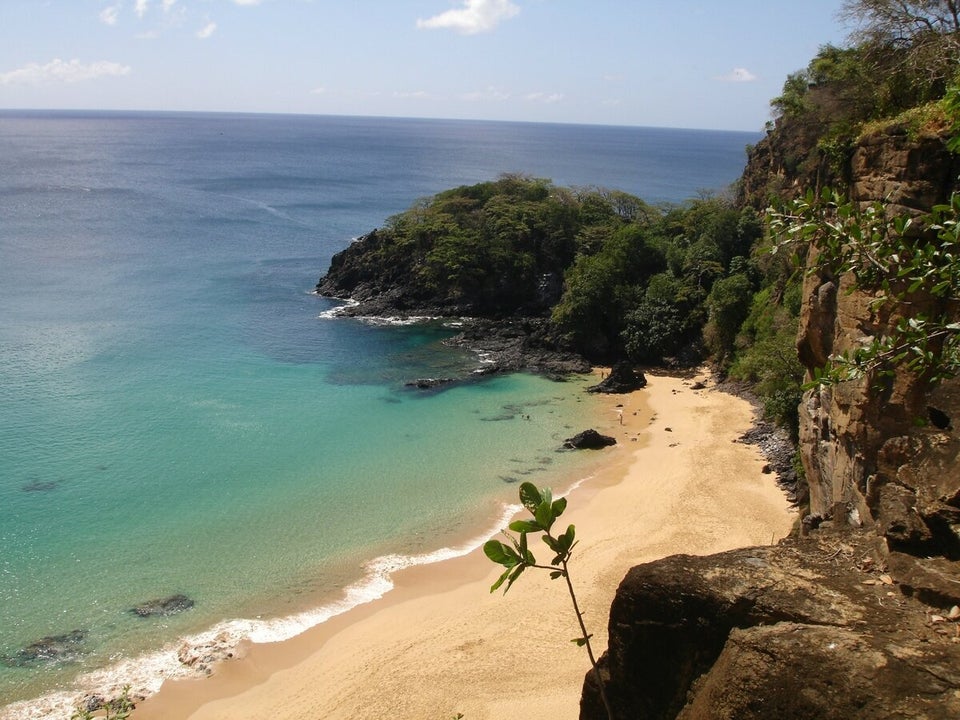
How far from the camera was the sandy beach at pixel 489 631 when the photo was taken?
16.8 metres

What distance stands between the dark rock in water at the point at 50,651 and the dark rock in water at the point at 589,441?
63.6ft

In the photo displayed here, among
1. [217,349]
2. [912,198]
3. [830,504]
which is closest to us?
[912,198]

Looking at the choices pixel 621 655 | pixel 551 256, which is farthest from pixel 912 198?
pixel 551 256

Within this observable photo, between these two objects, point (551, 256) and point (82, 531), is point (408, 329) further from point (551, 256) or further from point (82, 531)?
point (82, 531)

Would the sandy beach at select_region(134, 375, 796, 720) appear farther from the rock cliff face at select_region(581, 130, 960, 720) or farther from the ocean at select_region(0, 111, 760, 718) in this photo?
the rock cliff face at select_region(581, 130, 960, 720)

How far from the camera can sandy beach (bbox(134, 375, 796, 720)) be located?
16828 millimetres

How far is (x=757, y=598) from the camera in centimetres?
798

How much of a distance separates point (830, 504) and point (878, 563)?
26.6ft

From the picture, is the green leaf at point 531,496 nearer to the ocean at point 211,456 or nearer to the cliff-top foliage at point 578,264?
the ocean at point 211,456

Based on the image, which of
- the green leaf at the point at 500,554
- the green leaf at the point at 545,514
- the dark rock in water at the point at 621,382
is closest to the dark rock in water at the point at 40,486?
the dark rock in water at the point at 621,382

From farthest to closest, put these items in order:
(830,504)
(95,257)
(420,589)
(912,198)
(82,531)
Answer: (95,257) → (82,531) → (420,589) → (830,504) → (912,198)

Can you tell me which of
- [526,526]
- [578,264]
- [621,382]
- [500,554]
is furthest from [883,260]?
[578,264]

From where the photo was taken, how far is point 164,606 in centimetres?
2111

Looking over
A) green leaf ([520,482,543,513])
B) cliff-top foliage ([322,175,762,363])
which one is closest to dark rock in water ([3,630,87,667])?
green leaf ([520,482,543,513])
